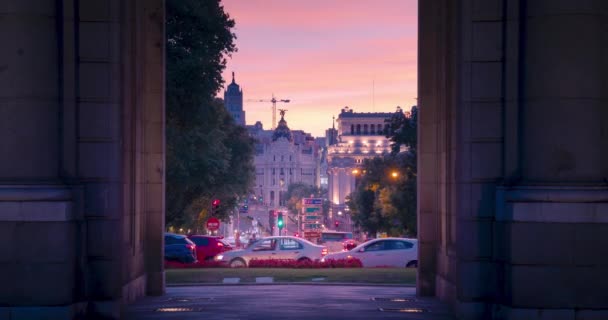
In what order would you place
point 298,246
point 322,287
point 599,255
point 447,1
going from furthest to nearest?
point 298,246 → point 322,287 → point 447,1 → point 599,255

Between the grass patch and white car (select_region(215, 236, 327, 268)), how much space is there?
688 cm

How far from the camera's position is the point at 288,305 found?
1838 centimetres

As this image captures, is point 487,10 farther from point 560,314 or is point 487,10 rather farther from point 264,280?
point 264,280

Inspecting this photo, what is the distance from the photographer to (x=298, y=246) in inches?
1599

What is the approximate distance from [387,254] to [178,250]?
7953 millimetres

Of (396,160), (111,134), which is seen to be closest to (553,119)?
(111,134)

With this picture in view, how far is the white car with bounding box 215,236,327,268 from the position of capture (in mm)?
39406

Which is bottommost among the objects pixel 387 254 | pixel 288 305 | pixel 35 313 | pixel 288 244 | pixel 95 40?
pixel 387 254

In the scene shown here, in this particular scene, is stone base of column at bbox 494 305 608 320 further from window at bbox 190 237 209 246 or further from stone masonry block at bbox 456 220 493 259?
window at bbox 190 237 209 246

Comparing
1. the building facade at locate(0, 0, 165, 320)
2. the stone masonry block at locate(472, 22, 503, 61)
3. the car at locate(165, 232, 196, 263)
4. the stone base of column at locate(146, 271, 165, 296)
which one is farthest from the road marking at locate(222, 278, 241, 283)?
the stone masonry block at locate(472, 22, 503, 61)

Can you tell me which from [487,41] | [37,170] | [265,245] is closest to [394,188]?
[265,245]

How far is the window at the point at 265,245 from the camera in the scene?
1570 inches

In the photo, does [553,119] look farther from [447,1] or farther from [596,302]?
[447,1]

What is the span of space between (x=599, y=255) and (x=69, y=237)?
7.67m
